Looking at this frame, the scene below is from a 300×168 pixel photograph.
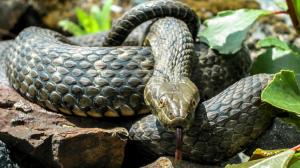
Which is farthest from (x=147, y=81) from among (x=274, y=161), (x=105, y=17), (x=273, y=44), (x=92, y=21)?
(x=92, y=21)

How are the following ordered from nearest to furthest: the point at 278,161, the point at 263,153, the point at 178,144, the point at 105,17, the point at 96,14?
the point at 278,161, the point at 263,153, the point at 178,144, the point at 105,17, the point at 96,14

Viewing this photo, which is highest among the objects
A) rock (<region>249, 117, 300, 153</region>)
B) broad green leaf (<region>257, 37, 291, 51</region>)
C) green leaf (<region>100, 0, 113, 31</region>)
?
broad green leaf (<region>257, 37, 291, 51</region>)

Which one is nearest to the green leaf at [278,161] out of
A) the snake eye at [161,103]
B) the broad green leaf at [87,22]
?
the snake eye at [161,103]

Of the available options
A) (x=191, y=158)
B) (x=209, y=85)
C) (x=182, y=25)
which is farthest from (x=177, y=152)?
(x=182, y=25)

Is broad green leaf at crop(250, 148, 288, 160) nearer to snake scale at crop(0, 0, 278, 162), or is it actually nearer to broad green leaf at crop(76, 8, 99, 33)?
snake scale at crop(0, 0, 278, 162)

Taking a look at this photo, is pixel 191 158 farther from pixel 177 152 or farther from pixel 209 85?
pixel 209 85

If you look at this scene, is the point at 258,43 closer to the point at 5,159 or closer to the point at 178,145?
the point at 178,145

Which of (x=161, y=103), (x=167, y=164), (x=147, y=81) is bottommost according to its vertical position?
(x=167, y=164)

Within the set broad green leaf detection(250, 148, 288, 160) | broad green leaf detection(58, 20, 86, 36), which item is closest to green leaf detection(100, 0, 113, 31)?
broad green leaf detection(58, 20, 86, 36)
